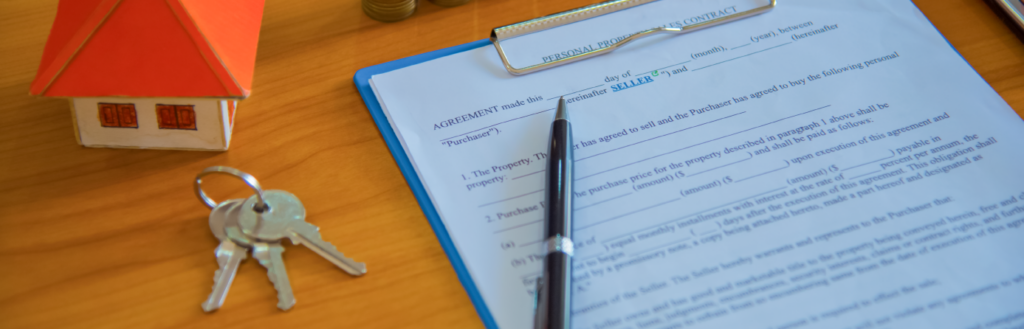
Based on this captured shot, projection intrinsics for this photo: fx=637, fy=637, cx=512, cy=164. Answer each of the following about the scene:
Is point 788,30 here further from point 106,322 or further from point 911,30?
point 106,322

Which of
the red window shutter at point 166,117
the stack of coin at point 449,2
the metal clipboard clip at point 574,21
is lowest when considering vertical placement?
the red window shutter at point 166,117

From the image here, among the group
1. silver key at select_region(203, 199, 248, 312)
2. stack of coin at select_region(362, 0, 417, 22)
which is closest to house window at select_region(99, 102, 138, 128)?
silver key at select_region(203, 199, 248, 312)

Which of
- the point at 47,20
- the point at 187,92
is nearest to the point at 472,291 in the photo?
the point at 187,92

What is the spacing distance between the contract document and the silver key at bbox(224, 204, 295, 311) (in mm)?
125

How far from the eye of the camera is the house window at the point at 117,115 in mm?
491

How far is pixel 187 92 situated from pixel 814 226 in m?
0.48

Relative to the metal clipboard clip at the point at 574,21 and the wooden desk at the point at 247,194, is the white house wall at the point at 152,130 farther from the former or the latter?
the metal clipboard clip at the point at 574,21

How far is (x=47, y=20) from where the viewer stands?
23.5 inches

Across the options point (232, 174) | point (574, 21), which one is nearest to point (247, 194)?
point (232, 174)

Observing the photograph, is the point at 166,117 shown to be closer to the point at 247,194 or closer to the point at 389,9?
the point at 247,194

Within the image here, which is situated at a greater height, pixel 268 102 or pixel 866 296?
pixel 866 296

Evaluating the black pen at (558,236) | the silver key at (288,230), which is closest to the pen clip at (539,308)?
the black pen at (558,236)

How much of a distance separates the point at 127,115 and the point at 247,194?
110 millimetres

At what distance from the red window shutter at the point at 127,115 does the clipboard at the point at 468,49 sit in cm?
18
